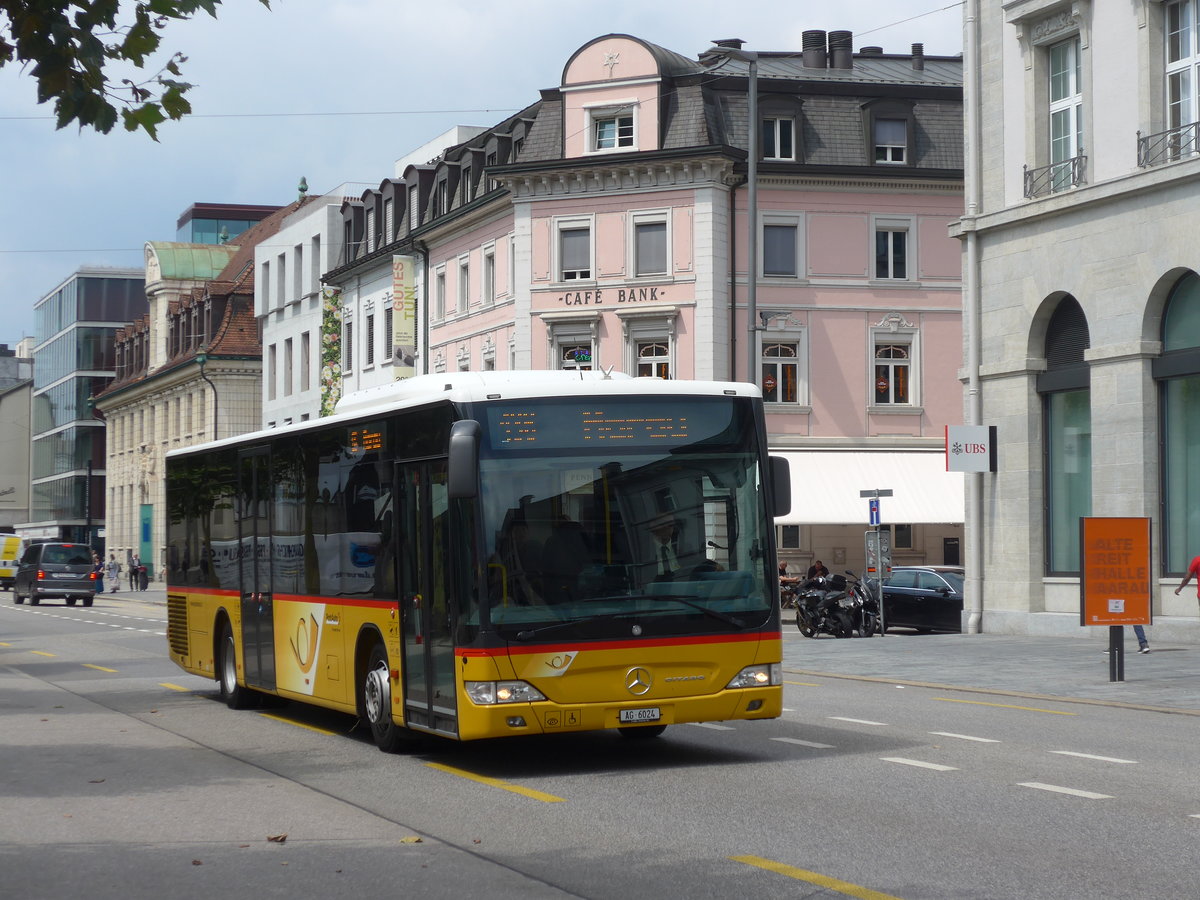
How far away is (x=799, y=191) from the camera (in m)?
47.0

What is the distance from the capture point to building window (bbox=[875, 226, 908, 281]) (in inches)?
1866

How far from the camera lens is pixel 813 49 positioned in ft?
171

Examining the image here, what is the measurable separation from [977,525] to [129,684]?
1534 centimetres

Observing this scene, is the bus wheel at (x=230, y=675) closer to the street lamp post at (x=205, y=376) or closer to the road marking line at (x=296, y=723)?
the road marking line at (x=296, y=723)

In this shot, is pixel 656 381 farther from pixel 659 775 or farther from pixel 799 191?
pixel 799 191

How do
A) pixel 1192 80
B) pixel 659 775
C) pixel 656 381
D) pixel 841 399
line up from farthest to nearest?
pixel 841 399 < pixel 1192 80 < pixel 656 381 < pixel 659 775

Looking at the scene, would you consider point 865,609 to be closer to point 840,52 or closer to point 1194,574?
point 1194,574

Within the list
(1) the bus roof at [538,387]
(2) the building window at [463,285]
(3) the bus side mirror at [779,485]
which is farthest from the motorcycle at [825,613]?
(2) the building window at [463,285]

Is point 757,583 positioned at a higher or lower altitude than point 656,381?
lower

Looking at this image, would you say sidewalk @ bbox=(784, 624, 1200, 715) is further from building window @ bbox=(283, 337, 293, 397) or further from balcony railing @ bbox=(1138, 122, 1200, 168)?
building window @ bbox=(283, 337, 293, 397)

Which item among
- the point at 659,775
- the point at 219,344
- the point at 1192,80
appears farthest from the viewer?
the point at 219,344

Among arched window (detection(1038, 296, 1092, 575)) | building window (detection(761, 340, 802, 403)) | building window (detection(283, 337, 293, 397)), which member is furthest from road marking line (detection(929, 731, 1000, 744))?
building window (detection(283, 337, 293, 397))

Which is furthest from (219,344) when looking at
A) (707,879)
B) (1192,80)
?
(707,879)

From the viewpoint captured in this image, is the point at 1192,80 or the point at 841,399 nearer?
the point at 1192,80
